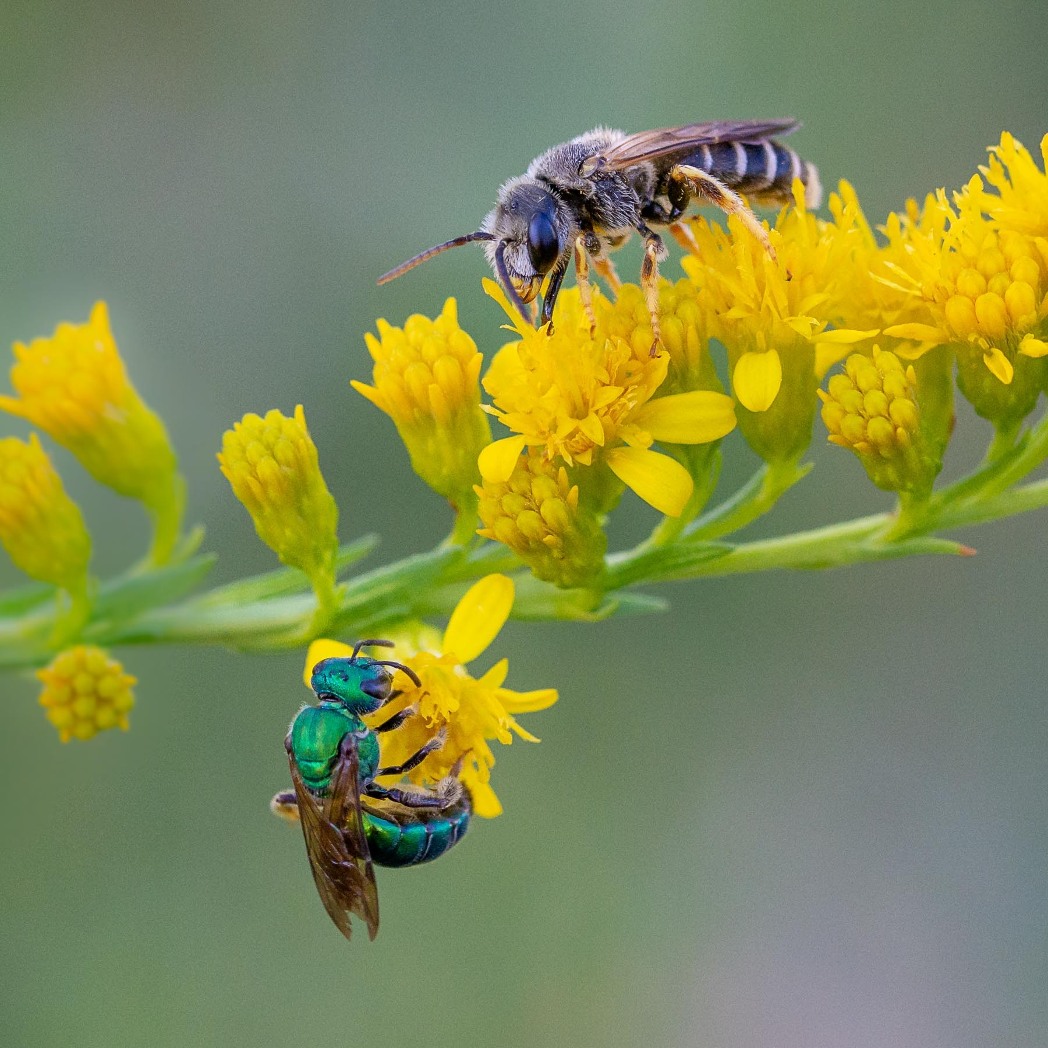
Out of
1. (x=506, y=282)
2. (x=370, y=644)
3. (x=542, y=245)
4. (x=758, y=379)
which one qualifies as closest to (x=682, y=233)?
(x=542, y=245)

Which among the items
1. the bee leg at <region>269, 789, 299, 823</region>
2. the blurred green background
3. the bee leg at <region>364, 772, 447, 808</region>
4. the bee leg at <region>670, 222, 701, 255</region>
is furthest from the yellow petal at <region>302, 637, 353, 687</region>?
the blurred green background

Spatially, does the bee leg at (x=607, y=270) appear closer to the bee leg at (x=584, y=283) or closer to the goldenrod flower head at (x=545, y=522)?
the bee leg at (x=584, y=283)

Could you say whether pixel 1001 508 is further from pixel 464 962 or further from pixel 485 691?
pixel 464 962

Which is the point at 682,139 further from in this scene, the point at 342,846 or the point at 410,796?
the point at 342,846

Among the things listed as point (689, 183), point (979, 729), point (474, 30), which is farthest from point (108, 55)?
point (979, 729)

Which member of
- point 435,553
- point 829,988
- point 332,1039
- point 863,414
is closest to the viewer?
point 863,414

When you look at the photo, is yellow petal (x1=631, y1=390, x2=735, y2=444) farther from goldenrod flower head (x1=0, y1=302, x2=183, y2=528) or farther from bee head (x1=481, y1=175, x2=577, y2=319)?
goldenrod flower head (x1=0, y1=302, x2=183, y2=528)
